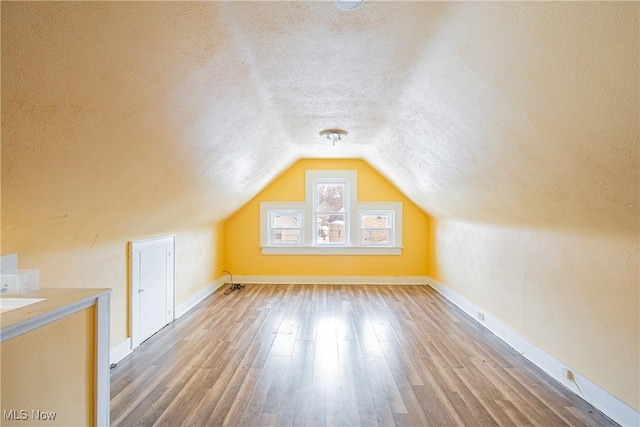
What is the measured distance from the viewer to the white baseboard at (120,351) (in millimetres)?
2785

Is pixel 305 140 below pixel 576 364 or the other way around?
the other way around

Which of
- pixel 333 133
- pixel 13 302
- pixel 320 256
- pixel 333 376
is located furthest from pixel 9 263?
pixel 320 256

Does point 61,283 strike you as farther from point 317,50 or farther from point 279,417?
point 317,50

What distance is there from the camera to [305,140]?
13.4ft

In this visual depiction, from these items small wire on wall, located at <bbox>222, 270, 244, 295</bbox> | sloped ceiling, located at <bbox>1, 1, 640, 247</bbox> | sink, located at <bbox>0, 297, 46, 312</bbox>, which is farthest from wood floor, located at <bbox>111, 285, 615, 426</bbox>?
sloped ceiling, located at <bbox>1, 1, 640, 247</bbox>

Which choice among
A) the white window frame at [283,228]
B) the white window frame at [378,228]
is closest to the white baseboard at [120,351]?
the white window frame at [283,228]

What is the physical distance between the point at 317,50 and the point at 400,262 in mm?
4683

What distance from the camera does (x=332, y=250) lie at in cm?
588

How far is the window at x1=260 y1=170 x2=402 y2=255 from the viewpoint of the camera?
587 cm

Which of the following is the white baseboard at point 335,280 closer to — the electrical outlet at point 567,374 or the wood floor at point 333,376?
the wood floor at point 333,376

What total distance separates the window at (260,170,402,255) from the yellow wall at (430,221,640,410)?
2.17 metres

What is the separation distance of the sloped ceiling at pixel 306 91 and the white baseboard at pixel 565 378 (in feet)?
3.86

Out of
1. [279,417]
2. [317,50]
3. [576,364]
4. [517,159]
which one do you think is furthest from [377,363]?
[317,50]

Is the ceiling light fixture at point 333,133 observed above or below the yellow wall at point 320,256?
above
